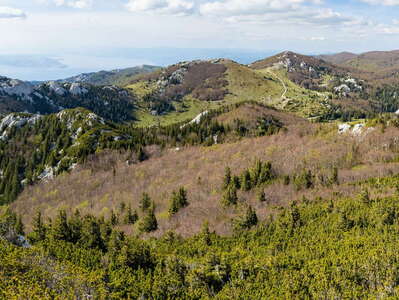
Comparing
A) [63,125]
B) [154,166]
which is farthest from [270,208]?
[63,125]

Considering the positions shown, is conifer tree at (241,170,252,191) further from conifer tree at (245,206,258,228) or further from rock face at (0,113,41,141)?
rock face at (0,113,41,141)

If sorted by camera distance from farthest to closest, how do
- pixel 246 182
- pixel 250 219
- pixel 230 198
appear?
pixel 246 182 → pixel 230 198 → pixel 250 219

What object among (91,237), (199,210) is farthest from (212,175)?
(91,237)

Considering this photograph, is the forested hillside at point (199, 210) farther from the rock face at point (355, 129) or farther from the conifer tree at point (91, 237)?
the rock face at point (355, 129)

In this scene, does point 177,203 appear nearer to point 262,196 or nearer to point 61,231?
point 262,196

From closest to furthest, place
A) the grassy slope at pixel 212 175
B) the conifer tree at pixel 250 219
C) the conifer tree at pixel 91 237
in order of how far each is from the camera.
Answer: the conifer tree at pixel 91 237, the conifer tree at pixel 250 219, the grassy slope at pixel 212 175

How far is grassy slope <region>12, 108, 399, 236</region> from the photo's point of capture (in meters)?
72.2

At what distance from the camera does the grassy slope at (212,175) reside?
237 ft

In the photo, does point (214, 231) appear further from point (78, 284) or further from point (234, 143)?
point (234, 143)

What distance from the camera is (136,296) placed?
3412cm

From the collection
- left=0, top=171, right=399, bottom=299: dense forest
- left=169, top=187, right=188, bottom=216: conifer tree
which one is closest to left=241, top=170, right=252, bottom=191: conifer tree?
left=169, top=187, right=188, bottom=216: conifer tree

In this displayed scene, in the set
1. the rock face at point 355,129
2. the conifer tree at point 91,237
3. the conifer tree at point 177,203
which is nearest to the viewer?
the conifer tree at point 91,237

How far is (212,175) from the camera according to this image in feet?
341

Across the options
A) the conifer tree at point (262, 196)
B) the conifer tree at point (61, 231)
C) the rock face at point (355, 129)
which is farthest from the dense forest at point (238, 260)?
the rock face at point (355, 129)
